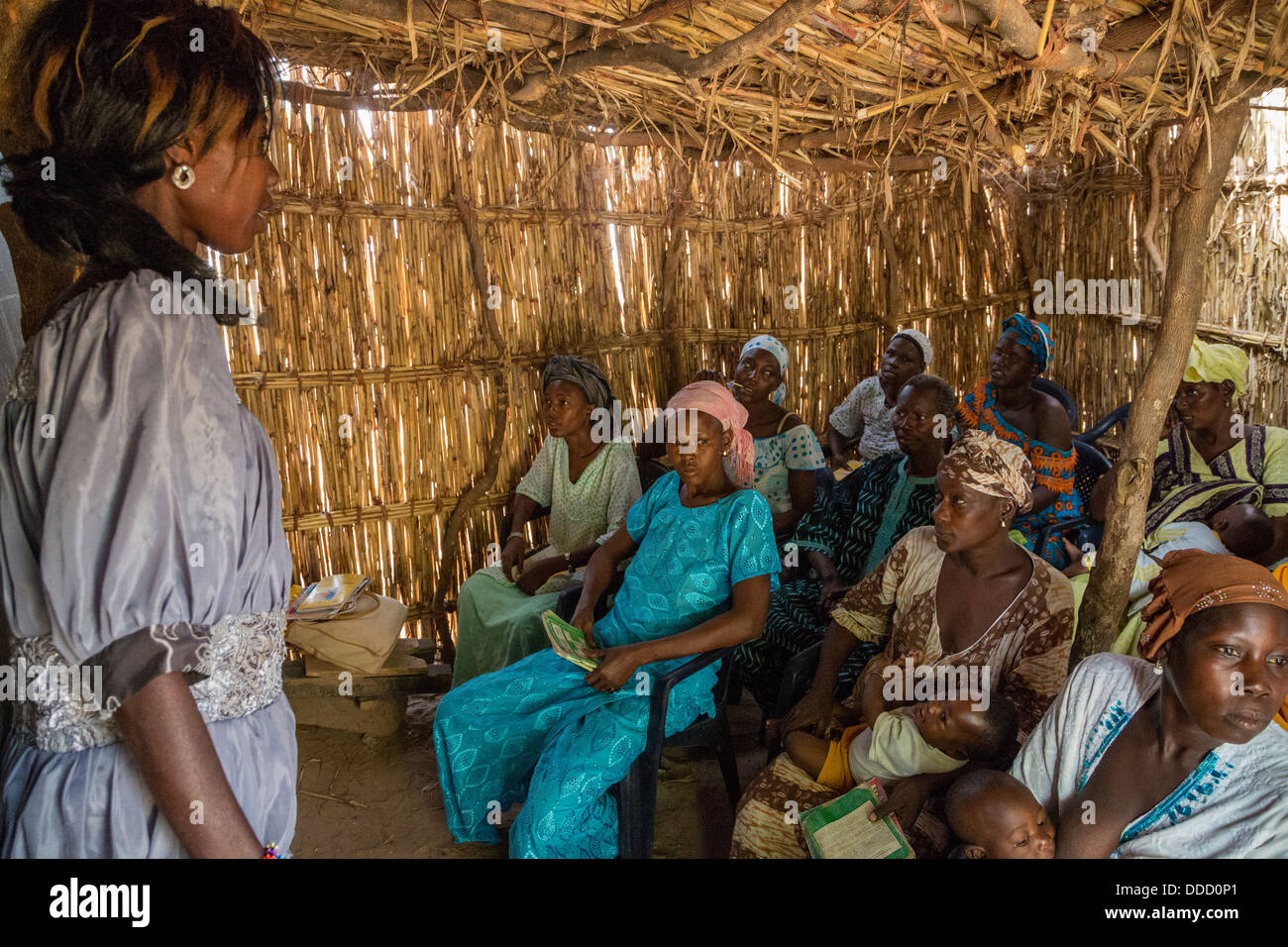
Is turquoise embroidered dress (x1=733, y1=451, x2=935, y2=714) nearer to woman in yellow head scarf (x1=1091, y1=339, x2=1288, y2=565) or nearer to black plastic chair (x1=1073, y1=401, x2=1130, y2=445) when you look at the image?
woman in yellow head scarf (x1=1091, y1=339, x2=1288, y2=565)

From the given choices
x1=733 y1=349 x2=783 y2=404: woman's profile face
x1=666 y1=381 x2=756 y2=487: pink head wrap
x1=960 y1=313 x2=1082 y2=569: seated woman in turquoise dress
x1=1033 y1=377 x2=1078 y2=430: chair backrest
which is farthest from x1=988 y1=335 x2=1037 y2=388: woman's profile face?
x1=666 y1=381 x2=756 y2=487: pink head wrap

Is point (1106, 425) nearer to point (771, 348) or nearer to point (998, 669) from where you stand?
point (771, 348)

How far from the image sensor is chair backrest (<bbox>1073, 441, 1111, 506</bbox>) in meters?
4.81

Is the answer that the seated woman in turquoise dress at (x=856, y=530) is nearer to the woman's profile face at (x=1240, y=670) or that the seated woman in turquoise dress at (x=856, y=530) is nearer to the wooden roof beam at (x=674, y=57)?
the wooden roof beam at (x=674, y=57)

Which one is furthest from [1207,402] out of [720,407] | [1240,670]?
[1240,670]

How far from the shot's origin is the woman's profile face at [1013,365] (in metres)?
4.91

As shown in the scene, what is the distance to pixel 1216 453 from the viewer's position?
4.30m

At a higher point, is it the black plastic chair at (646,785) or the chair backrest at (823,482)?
the chair backrest at (823,482)

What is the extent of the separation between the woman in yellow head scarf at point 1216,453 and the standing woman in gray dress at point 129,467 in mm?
3855

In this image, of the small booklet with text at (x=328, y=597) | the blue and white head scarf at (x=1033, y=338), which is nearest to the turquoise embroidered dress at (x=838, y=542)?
the blue and white head scarf at (x=1033, y=338)

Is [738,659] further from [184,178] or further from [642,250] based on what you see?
[184,178]

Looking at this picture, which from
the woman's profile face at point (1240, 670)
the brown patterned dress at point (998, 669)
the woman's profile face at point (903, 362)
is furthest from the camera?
the woman's profile face at point (903, 362)

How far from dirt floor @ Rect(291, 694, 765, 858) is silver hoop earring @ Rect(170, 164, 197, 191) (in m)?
2.90
